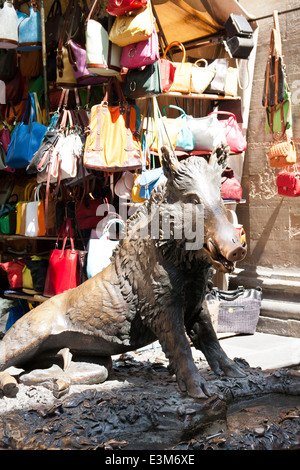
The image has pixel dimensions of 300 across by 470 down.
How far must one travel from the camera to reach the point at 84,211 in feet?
18.9

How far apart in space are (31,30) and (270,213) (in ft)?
11.6

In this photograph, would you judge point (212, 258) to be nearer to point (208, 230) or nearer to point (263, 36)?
point (208, 230)

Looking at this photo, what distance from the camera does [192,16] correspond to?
622cm

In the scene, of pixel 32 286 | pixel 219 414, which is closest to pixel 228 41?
pixel 32 286

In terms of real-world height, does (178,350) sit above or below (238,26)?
below

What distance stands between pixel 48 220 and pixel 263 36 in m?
3.51

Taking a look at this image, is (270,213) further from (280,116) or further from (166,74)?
(166,74)

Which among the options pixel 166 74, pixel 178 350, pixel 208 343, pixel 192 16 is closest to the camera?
pixel 178 350

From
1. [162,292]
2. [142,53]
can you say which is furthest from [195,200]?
[142,53]

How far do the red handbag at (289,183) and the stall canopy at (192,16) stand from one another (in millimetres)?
1911

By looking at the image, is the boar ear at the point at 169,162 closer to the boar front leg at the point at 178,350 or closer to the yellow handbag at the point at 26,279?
the boar front leg at the point at 178,350

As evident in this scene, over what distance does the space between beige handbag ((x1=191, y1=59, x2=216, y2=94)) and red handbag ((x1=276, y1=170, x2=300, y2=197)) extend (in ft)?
4.32

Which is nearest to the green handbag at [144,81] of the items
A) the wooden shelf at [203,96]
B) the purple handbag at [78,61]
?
the purple handbag at [78,61]
